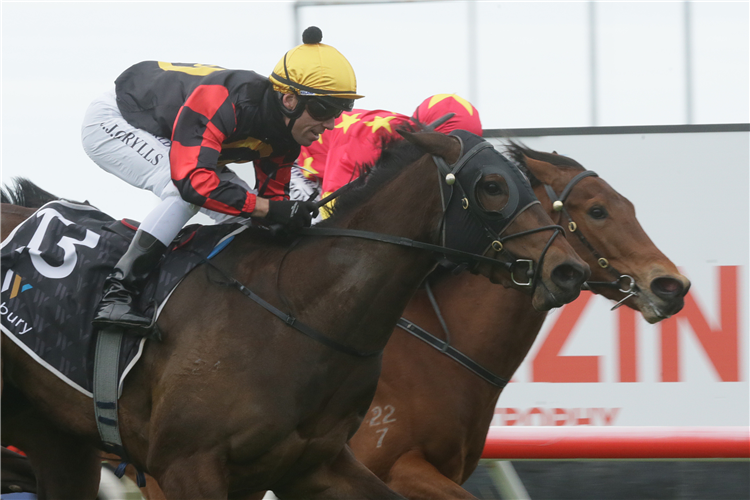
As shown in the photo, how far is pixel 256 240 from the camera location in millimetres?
2559

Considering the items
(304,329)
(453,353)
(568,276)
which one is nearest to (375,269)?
(304,329)

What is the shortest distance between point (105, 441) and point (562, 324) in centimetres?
241

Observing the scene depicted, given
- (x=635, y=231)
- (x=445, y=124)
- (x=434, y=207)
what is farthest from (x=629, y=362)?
(x=434, y=207)

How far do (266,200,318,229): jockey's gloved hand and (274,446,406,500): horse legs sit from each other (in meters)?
0.69

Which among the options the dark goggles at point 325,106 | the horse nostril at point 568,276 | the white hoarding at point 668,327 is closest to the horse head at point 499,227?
the horse nostril at point 568,276

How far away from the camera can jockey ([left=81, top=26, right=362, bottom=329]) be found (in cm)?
241

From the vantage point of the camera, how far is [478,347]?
3156 millimetres

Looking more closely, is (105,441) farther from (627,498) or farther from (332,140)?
(627,498)

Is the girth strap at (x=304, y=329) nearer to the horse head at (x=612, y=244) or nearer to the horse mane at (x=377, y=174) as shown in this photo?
the horse mane at (x=377, y=174)

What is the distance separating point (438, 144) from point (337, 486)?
3.27 ft

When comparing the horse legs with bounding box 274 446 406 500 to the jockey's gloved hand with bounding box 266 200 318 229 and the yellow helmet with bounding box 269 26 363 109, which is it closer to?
the jockey's gloved hand with bounding box 266 200 318 229

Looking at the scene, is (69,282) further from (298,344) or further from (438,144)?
(438,144)

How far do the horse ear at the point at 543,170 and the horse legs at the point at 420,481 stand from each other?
1.08 meters

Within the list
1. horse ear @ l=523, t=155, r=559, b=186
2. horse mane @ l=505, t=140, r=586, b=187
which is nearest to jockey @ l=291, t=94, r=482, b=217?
horse mane @ l=505, t=140, r=586, b=187
